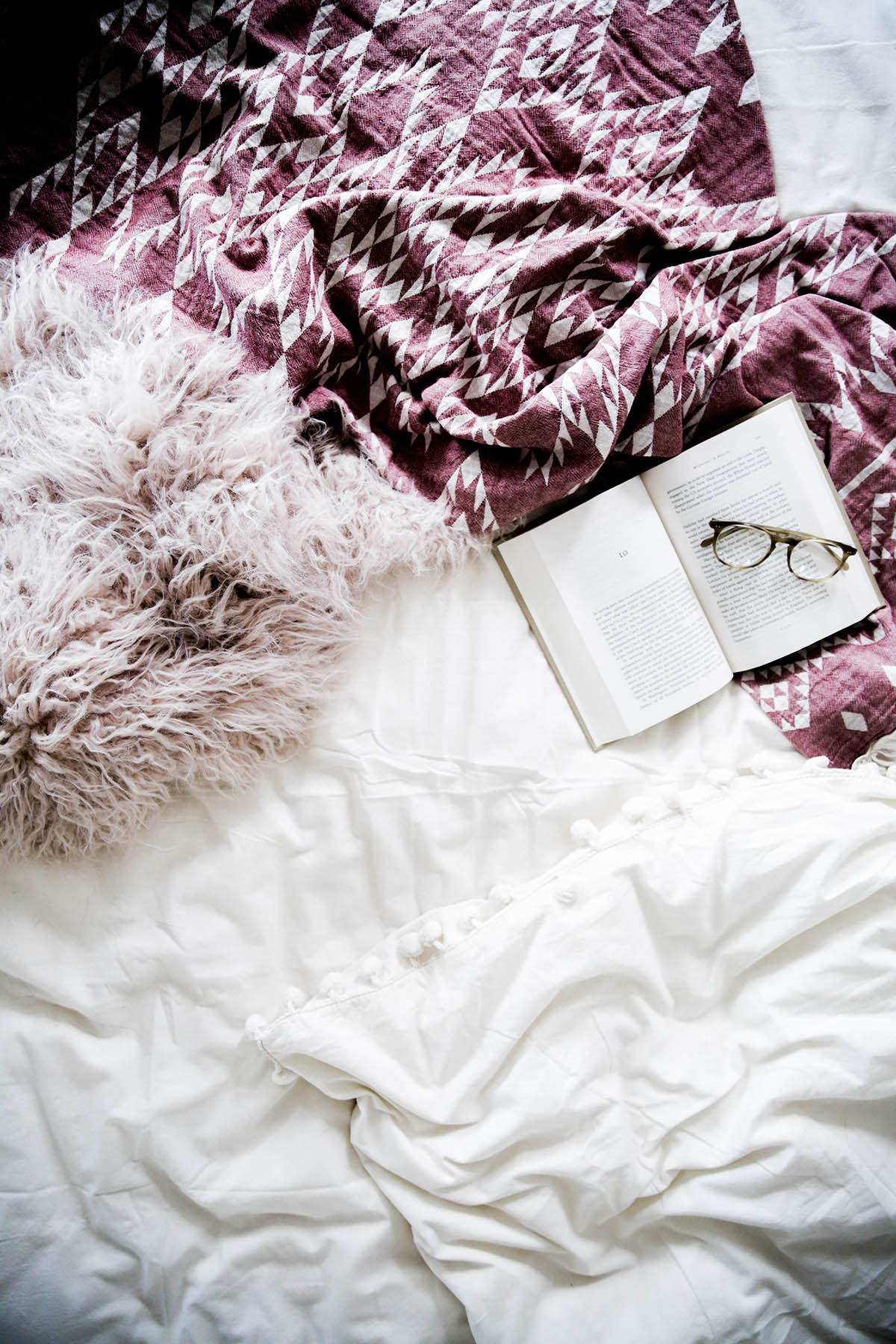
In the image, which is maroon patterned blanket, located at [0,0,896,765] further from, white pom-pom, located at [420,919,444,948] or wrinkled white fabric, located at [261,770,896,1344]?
white pom-pom, located at [420,919,444,948]

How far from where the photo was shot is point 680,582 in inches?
35.8

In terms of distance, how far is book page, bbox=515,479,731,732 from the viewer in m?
0.88

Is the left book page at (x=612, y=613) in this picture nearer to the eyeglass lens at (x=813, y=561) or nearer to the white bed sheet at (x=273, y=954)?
the white bed sheet at (x=273, y=954)

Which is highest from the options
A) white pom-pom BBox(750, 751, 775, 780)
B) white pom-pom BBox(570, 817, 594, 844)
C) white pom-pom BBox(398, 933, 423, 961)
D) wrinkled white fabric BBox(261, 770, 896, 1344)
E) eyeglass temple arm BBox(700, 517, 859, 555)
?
eyeglass temple arm BBox(700, 517, 859, 555)

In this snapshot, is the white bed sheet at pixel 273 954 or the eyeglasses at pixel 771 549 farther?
the eyeglasses at pixel 771 549

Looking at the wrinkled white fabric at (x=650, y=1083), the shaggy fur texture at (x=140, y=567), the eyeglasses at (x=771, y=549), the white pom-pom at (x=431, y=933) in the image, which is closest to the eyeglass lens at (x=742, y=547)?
the eyeglasses at (x=771, y=549)

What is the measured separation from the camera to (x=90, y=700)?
29.5 inches

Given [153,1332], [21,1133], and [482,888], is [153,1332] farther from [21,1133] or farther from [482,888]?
[482,888]

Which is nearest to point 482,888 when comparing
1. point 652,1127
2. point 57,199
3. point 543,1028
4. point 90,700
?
point 543,1028

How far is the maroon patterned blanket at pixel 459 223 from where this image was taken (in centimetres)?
85

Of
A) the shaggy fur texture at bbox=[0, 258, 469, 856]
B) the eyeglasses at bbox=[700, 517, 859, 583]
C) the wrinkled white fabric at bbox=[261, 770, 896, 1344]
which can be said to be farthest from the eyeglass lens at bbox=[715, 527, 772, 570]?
the shaggy fur texture at bbox=[0, 258, 469, 856]

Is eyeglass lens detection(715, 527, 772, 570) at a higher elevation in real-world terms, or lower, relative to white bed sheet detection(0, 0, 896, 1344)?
higher

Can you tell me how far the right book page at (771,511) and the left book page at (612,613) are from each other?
55mm

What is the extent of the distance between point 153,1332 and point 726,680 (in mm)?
888
